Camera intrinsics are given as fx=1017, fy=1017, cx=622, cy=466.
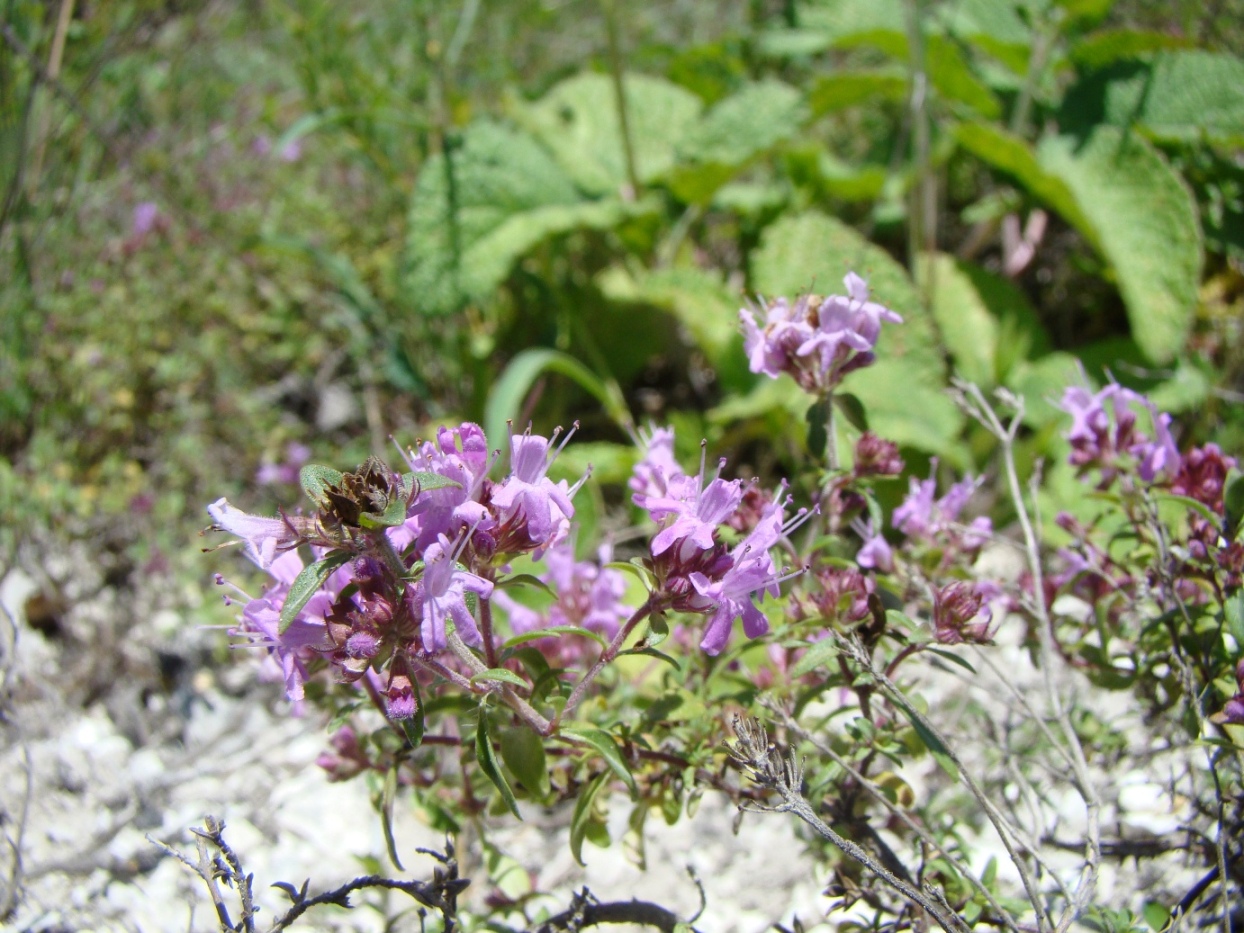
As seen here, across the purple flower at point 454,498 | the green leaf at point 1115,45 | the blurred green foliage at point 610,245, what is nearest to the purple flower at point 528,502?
the purple flower at point 454,498

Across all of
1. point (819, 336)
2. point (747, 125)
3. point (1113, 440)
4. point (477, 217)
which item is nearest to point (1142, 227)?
point (747, 125)

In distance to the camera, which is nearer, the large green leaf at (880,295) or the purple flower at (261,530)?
the purple flower at (261,530)

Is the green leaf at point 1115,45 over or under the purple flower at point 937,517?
over

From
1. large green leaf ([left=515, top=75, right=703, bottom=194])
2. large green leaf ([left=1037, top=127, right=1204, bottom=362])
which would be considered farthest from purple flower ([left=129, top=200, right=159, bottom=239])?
large green leaf ([left=1037, top=127, right=1204, bottom=362])

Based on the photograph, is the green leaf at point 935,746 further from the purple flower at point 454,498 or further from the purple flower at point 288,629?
the purple flower at point 288,629

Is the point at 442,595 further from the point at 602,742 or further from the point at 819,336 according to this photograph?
the point at 819,336

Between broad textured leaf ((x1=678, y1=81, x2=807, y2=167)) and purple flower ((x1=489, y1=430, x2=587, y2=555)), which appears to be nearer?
purple flower ((x1=489, y1=430, x2=587, y2=555))

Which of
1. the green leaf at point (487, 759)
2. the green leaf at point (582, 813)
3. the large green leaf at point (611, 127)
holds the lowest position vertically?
the green leaf at point (582, 813)

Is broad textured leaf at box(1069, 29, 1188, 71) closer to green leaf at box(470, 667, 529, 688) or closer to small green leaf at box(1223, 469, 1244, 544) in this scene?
small green leaf at box(1223, 469, 1244, 544)
